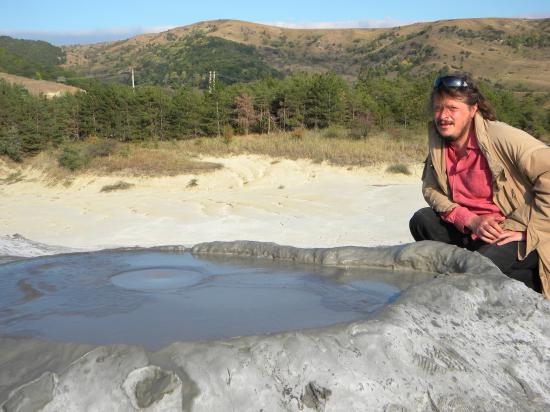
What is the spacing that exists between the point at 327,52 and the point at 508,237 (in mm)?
85190

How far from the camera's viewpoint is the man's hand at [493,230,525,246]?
286 centimetres

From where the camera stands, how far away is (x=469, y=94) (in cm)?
294

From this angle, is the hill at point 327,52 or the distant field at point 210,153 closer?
the distant field at point 210,153

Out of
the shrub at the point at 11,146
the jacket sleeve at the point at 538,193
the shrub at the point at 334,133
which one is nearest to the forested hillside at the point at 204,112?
the shrub at the point at 334,133

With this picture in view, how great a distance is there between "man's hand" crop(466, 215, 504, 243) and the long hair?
1.66 feet

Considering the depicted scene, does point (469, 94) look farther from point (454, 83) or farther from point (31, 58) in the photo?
point (31, 58)

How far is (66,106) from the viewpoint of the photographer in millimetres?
18891

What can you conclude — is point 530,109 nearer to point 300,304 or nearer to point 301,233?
point 301,233

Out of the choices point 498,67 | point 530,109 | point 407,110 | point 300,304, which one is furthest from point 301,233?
point 498,67

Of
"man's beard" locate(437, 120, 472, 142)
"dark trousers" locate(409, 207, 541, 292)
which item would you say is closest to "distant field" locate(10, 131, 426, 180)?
"dark trousers" locate(409, 207, 541, 292)

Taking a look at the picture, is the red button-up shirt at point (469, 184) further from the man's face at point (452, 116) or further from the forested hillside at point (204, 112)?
the forested hillside at point (204, 112)

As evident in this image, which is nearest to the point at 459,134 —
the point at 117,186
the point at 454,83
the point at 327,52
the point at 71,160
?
the point at 454,83

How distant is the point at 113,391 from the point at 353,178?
12.3 meters

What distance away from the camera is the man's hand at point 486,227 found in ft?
9.55
